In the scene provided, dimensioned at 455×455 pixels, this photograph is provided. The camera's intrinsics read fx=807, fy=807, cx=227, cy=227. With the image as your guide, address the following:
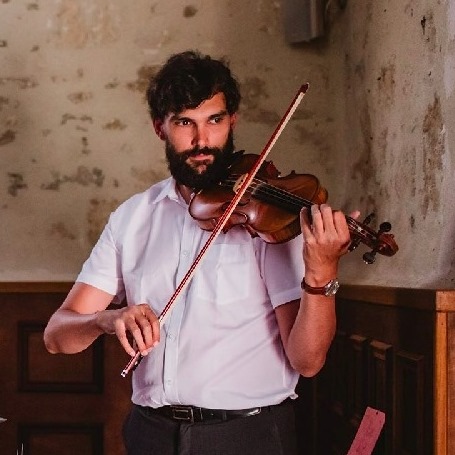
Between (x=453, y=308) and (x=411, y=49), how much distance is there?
787 millimetres

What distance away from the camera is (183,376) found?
6.07 feet

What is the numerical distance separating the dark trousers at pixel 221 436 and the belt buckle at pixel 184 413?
14 millimetres

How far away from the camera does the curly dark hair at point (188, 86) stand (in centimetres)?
199

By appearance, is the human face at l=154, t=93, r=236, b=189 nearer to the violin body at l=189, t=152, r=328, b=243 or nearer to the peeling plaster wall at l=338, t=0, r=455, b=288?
the violin body at l=189, t=152, r=328, b=243

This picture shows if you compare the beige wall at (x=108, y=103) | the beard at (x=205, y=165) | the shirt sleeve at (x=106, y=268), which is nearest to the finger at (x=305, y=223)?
the beard at (x=205, y=165)

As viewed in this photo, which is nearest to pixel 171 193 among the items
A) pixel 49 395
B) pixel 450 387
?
pixel 450 387

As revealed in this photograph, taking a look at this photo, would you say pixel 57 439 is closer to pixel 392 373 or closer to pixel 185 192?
pixel 185 192

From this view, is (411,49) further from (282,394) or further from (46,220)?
(46,220)

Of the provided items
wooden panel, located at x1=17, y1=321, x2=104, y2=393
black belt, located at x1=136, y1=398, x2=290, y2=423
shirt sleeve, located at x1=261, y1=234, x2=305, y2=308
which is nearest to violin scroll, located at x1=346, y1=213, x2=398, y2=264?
shirt sleeve, located at x1=261, y1=234, x2=305, y2=308

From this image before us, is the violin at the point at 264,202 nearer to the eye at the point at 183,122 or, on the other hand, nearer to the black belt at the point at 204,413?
the eye at the point at 183,122

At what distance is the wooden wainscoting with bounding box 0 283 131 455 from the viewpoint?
3.08 meters

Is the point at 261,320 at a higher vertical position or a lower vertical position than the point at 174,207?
lower

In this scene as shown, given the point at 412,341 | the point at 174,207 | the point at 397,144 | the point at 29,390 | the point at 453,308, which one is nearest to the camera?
the point at 453,308

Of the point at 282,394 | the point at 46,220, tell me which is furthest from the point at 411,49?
the point at 46,220
